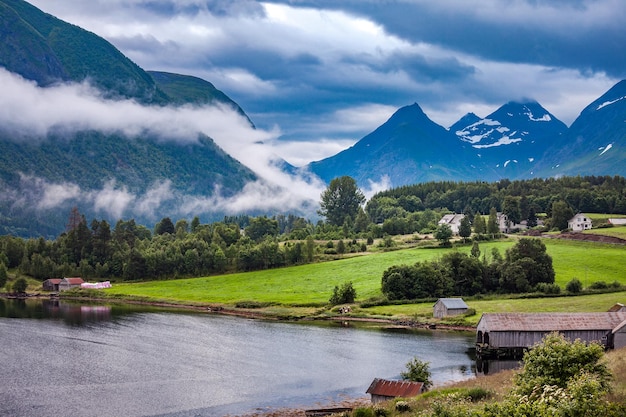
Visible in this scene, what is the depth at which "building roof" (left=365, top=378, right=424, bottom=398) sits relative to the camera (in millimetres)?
64312

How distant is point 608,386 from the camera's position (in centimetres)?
4203

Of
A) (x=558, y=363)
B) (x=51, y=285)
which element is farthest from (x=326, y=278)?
(x=558, y=363)

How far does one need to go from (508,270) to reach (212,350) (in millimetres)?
64860

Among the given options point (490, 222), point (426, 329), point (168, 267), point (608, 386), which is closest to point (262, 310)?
point (426, 329)

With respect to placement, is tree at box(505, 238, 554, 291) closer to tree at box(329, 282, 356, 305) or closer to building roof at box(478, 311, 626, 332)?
tree at box(329, 282, 356, 305)

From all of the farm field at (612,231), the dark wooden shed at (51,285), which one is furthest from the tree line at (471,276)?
the dark wooden shed at (51,285)

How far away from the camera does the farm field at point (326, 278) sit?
14400 cm

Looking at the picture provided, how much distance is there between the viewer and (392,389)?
214 ft

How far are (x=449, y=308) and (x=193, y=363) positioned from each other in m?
49.1

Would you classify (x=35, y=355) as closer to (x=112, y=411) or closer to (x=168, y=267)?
(x=112, y=411)

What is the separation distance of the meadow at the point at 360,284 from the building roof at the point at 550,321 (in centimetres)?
1628

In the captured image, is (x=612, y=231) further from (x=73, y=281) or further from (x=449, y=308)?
(x=73, y=281)

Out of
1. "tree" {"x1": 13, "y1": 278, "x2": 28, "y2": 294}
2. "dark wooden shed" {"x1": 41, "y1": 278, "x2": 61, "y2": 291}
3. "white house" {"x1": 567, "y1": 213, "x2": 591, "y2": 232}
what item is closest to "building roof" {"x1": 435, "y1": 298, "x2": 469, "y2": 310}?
"white house" {"x1": 567, "y1": 213, "x2": 591, "y2": 232}

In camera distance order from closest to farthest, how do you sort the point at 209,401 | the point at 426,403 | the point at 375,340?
the point at 426,403
the point at 209,401
the point at 375,340
